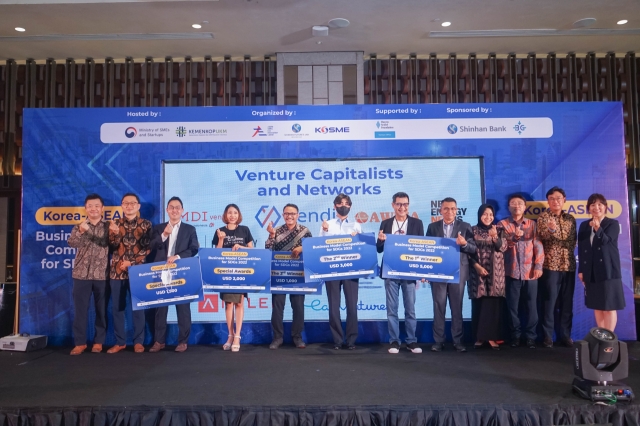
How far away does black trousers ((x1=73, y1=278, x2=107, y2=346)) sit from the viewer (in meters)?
5.01

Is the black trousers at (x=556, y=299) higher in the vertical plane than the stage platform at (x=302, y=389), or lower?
higher

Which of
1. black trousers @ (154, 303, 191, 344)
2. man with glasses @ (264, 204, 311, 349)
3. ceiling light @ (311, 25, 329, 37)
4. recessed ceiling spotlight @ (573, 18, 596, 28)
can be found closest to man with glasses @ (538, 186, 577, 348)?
man with glasses @ (264, 204, 311, 349)

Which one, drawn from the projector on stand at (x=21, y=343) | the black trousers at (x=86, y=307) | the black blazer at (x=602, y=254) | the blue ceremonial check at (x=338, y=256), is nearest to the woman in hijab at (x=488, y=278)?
the black blazer at (x=602, y=254)

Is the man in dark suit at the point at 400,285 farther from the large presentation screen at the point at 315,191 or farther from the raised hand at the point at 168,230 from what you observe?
the raised hand at the point at 168,230

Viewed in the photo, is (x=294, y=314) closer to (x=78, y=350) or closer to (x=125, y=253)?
(x=125, y=253)

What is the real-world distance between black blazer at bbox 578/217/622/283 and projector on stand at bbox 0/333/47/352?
561cm

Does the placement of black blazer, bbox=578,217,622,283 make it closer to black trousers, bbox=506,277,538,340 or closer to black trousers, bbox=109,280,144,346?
A: black trousers, bbox=506,277,538,340

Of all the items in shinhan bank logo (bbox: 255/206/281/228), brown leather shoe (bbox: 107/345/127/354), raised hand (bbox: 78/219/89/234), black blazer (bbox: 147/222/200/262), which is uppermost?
shinhan bank logo (bbox: 255/206/281/228)

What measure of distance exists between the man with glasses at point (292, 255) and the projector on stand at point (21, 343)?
244cm

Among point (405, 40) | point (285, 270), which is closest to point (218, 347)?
point (285, 270)

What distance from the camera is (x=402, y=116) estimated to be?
5.50m

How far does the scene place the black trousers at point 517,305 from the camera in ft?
16.5

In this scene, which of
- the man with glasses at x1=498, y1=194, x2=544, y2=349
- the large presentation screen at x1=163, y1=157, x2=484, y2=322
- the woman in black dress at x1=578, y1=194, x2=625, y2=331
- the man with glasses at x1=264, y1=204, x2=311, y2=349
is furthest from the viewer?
the large presentation screen at x1=163, y1=157, x2=484, y2=322

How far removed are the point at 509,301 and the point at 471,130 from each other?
1.90 meters
